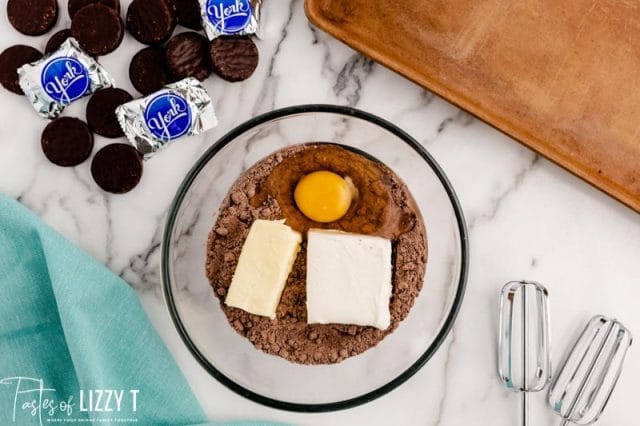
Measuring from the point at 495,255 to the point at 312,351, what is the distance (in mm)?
443

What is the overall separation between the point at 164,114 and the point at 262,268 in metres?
0.38

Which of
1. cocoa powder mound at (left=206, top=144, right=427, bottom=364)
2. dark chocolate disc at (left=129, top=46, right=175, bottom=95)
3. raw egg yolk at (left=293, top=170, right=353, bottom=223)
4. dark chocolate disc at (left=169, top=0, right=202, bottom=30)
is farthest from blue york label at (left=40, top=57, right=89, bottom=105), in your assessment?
raw egg yolk at (left=293, top=170, right=353, bottom=223)

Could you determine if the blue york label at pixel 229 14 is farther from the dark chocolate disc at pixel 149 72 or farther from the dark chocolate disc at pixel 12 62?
the dark chocolate disc at pixel 12 62

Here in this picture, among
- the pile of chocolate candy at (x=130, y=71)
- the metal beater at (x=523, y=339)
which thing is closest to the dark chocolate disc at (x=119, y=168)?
the pile of chocolate candy at (x=130, y=71)

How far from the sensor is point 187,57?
1281mm

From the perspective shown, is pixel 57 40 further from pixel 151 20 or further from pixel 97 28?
pixel 151 20

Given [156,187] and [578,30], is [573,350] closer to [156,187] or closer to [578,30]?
[578,30]

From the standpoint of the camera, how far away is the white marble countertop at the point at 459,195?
131 cm

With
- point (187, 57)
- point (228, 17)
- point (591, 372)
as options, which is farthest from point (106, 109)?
point (591, 372)

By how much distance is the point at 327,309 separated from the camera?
3.87ft

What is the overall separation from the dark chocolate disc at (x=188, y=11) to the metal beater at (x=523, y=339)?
34.1 inches

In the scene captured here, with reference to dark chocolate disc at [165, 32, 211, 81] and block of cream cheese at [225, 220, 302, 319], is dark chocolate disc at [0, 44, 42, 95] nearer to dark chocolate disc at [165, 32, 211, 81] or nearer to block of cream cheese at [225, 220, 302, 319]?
dark chocolate disc at [165, 32, 211, 81]

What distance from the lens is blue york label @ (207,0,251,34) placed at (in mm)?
1251

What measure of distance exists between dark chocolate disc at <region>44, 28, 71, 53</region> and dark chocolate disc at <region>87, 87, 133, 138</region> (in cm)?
13
